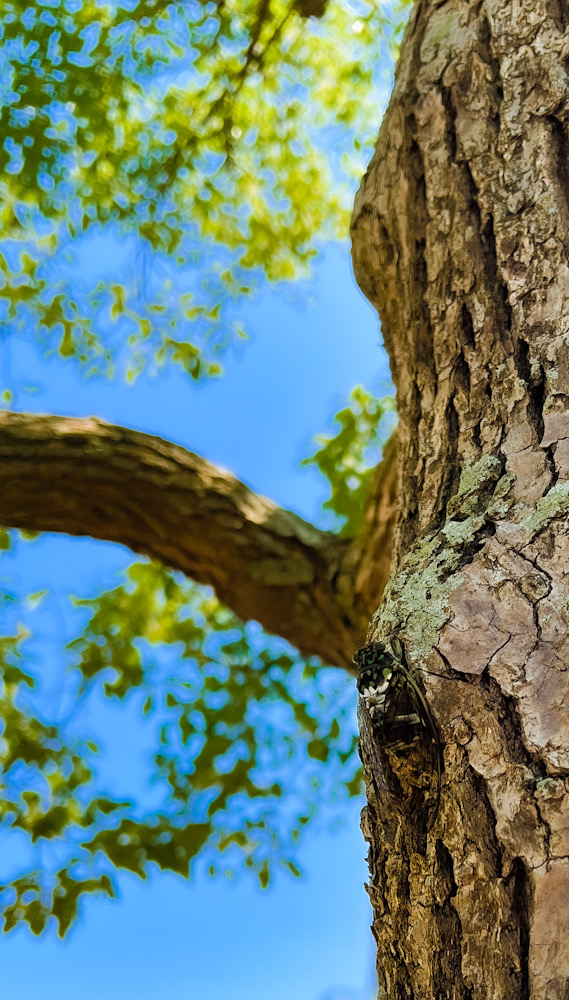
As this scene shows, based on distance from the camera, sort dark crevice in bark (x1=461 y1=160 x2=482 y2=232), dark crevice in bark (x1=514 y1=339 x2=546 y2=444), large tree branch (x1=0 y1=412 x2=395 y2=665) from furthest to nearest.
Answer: large tree branch (x1=0 y1=412 x2=395 y2=665) < dark crevice in bark (x1=461 y1=160 x2=482 y2=232) < dark crevice in bark (x1=514 y1=339 x2=546 y2=444)

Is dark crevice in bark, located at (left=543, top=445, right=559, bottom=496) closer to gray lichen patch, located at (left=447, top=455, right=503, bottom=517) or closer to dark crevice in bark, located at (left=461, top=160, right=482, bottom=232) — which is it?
gray lichen patch, located at (left=447, top=455, right=503, bottom=517)

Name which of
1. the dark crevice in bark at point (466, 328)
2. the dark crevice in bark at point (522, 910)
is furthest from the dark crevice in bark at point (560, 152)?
the dark crevice in bark at point (522, 910)

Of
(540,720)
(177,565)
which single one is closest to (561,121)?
(540,720)

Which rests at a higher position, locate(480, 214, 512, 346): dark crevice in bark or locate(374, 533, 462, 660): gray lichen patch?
locate(480, 214, 512, 346): dark crevice in bark

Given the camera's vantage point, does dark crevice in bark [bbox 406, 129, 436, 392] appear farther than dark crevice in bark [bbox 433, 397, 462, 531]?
Yes

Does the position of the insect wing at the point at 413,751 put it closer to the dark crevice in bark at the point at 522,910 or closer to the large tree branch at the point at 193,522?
the dark crevice in bark at the point at 522,910

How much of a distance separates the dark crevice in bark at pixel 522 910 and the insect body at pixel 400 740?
0.36 feet

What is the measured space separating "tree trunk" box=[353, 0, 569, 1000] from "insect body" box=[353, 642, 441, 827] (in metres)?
0.02

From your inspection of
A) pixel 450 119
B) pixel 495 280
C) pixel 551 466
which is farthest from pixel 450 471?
pixel 450 119

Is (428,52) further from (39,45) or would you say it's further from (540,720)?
(39,45)

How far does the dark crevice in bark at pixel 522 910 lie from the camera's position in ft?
2.68

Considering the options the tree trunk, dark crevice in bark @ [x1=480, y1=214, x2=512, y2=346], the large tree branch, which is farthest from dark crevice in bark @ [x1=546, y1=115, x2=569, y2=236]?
the large tree branch

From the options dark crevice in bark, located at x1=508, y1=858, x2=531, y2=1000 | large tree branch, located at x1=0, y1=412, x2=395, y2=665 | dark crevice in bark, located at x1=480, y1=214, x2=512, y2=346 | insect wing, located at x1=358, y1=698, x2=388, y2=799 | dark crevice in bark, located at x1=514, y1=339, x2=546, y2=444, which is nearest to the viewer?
dark crevice in bark, located at x1=508, y1=858, x2=531, y2=1000

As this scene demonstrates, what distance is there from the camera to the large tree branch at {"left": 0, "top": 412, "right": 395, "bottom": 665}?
8.13 feet
